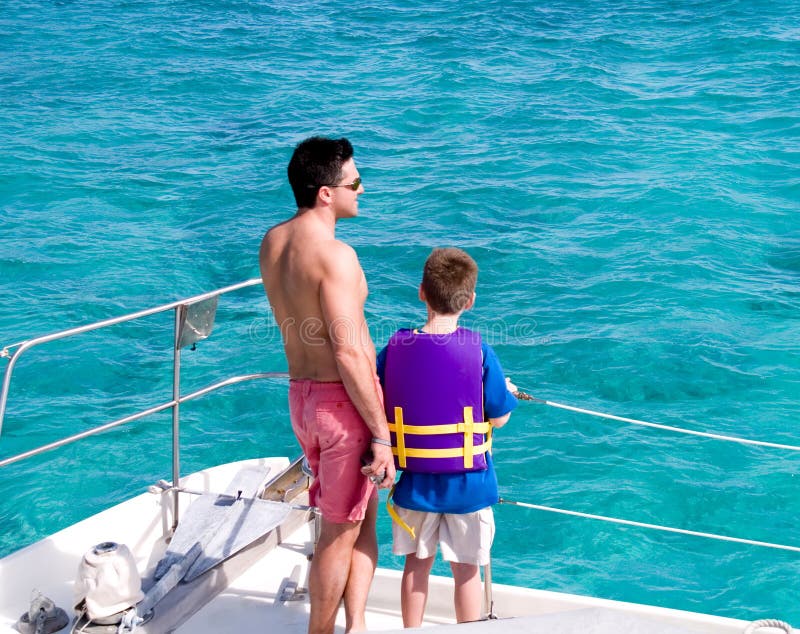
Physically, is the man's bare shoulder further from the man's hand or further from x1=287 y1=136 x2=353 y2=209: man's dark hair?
the man's hand

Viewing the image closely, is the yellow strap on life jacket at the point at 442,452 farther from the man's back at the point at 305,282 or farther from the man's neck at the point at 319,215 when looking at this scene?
the man's neck at the point at 319,215

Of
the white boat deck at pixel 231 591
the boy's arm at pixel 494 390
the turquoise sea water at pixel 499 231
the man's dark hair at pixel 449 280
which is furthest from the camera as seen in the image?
the turquoise sea water at pixel 499 231

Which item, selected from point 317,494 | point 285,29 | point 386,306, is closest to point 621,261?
point 386,306

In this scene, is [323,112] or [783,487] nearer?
[783,487]

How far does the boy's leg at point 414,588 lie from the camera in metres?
3.28

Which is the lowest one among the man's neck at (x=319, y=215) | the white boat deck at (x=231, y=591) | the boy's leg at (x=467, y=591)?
the white boat deck at (x=231, y=591)

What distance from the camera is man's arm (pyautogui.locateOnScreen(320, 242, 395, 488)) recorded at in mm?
2990

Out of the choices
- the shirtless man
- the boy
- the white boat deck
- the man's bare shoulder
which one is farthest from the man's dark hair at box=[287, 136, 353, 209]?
the white boat deck

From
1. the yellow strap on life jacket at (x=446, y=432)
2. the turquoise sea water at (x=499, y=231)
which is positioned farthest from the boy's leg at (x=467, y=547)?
the turquoise sea water at (x=499, y=231)

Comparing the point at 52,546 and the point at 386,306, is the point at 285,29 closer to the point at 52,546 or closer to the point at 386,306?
the point at 386,306

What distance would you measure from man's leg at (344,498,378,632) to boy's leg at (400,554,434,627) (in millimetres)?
122

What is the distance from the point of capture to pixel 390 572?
3.80m

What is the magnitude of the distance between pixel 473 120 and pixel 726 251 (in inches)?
179

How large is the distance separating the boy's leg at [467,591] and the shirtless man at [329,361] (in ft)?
1.08
